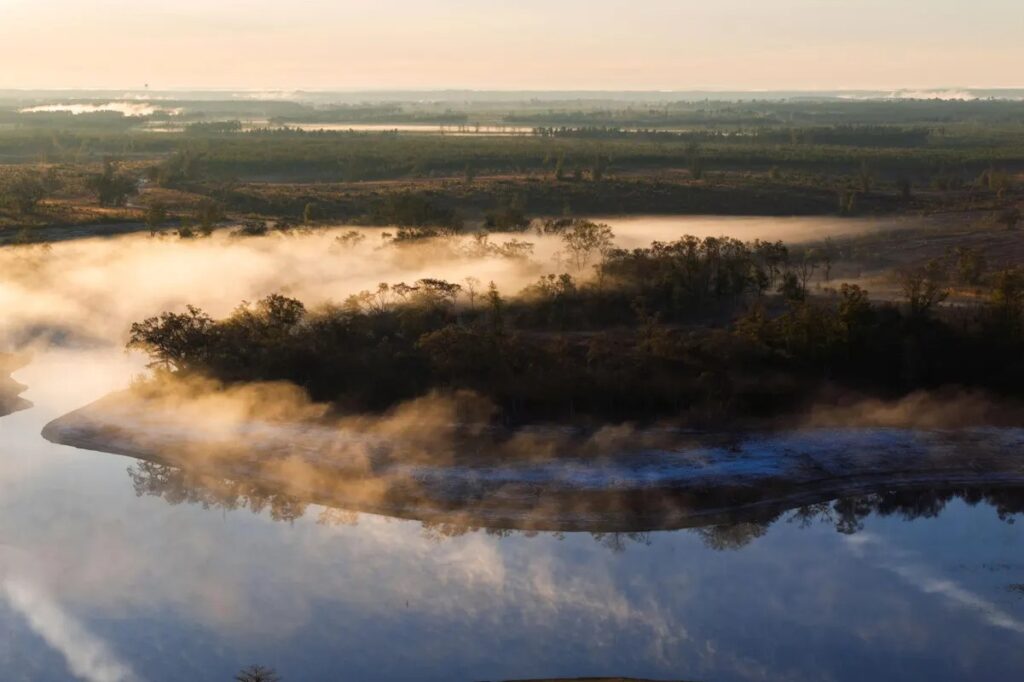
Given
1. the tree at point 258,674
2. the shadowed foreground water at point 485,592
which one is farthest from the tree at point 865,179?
the tree at point 258,674

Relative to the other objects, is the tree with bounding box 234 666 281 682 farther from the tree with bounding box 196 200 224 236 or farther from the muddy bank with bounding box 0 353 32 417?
the tree with bounding box 196 200 224 236

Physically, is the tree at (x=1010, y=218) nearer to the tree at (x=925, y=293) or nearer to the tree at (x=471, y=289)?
the tree at (x=925, y=293)

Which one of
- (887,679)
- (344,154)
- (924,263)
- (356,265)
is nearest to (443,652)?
(887,679)

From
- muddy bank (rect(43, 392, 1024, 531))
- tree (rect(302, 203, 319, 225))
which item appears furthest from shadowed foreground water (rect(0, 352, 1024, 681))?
tree (rect(302, 203, 319, 225))

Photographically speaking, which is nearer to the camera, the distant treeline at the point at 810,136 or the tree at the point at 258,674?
the tree at the point at 258,674

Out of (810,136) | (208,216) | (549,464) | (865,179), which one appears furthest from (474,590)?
(810,136)
